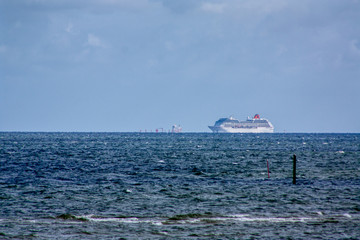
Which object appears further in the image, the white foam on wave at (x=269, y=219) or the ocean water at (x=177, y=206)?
the white foam on wave at (x=269, y=219)

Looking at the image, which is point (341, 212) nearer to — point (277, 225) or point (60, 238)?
point (277, 225)

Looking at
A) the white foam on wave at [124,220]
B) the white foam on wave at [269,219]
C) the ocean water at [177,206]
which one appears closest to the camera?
the ocean water at [177,206]

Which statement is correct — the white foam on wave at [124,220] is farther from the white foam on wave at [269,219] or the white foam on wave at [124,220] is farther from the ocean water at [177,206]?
the white foam on wave at [269,219]

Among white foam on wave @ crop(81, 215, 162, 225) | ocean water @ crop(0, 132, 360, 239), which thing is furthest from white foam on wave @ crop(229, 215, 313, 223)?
white foam on wave @ crop(81, 215, 162, 225)

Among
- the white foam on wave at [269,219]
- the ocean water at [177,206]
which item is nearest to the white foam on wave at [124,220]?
the ocean water at [177,206]

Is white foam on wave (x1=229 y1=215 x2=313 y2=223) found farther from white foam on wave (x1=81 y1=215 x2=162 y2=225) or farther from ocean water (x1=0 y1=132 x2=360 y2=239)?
white foam on wave (x1=81 y1=215 x2=162 y2=225)

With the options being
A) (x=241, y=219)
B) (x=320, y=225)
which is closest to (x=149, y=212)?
(x=241, y=219)

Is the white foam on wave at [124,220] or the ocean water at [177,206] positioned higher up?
the ocean water at [177,206]

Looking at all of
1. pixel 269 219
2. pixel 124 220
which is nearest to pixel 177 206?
pixel 124 220

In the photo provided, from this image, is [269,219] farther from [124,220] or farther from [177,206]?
[124,220]

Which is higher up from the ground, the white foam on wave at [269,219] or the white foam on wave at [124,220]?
the white foam on wave at [269,219]

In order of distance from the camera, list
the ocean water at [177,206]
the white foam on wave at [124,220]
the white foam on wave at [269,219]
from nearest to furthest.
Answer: the ocean water at [177,206]
the white foam on wave at [124,220]
the white foam on wave at [269,219]

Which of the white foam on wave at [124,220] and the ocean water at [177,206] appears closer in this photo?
the ocean water at [177,206]

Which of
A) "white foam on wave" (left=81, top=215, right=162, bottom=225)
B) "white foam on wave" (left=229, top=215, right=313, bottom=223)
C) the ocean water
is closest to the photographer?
the ocean water
